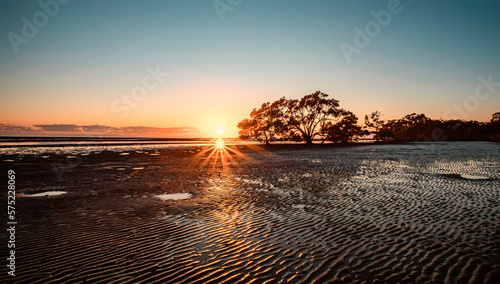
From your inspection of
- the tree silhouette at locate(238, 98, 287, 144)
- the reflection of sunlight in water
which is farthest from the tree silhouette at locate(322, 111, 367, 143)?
the reflection of sunlight in water

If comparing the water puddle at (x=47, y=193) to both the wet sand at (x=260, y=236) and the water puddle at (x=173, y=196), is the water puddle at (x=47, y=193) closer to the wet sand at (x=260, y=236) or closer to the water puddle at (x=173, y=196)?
the wet sand at (x=260, y=236)

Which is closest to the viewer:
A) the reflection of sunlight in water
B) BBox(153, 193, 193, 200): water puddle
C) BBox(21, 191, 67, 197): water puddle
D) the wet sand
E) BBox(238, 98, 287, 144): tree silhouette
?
the wet sand

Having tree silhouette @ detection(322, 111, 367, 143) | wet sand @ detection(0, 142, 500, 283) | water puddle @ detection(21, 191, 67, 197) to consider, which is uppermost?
tree silhouette @ detection(322, 111, 367, 143)

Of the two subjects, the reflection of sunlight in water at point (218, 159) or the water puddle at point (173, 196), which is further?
the reflection of sunlight in water at point (218, 159)

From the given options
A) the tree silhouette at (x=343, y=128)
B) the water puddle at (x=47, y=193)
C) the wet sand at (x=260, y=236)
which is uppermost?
the tree silhouette at (x=343, y=128)

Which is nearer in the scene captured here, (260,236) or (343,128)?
(260,236)

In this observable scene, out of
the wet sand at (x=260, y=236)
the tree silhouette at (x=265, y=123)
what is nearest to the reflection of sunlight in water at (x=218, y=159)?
the wet sand at (x=260, y=236)

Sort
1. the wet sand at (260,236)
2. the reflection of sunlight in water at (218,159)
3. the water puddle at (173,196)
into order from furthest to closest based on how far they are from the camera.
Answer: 1. the reflection of sunlight in water at (218,159)
2. the water puddle at (173,196)
3. the wet sand at (260,236)

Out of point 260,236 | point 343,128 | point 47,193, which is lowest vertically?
point 47,193

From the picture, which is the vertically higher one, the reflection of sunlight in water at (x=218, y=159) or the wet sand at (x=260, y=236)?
the wet sand at (x=260, y=236)

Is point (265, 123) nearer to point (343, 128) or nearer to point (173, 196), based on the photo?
point (343, 128)

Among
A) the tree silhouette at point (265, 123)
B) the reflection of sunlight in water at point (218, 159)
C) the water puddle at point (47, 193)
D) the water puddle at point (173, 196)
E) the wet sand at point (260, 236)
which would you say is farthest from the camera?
the tree silhouette at point (265, 123)

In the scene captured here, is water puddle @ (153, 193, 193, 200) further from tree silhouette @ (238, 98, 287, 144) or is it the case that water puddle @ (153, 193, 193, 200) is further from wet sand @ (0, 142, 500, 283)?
tree silhouette @ (238, 98, 287, 144)

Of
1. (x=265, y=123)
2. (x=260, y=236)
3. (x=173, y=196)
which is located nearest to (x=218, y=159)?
(x=173, y=196)
